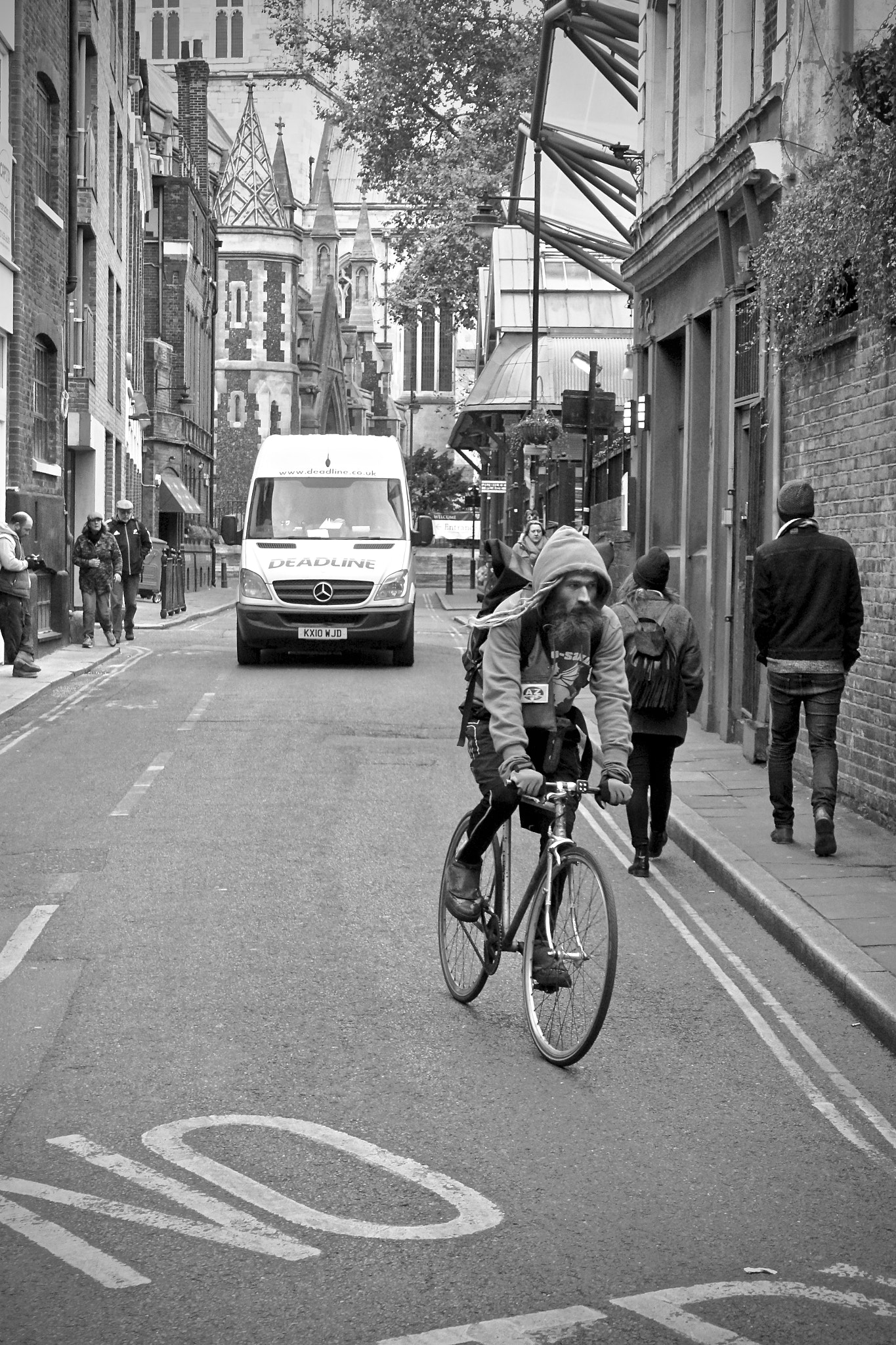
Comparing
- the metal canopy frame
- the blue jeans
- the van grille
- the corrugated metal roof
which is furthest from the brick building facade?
the corrugated metal roof

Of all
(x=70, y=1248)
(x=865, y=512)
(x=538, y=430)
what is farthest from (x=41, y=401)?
(x=70, y=1248)

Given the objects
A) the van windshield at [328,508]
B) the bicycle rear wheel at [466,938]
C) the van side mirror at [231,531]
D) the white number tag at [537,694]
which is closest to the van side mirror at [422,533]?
the van windshield at [328,508]

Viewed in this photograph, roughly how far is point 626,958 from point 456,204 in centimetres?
3991

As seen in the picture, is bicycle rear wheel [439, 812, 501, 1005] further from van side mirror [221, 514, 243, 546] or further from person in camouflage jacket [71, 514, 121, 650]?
person in camouflage jacket [71, 514, 121, 650]

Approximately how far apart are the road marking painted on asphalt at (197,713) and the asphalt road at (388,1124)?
16.6ft

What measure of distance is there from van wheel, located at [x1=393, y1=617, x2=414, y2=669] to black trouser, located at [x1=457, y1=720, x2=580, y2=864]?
14.8 metres

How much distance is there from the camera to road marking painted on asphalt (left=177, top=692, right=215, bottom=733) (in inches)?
582

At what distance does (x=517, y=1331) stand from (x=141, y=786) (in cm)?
837

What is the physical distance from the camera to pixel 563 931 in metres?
5.68

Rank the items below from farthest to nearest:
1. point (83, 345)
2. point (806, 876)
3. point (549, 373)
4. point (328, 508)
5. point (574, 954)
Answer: point (549, 373)
point (83, 345)
point (328, 508)
point (806, 876)
point (574, 954)

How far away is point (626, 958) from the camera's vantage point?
284 inches

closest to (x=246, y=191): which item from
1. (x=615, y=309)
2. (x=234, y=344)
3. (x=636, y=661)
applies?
(x=234, y=344)

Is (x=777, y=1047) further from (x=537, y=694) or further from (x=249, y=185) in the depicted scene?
(x=249, y=185)

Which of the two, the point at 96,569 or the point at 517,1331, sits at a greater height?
the point at 96,569
